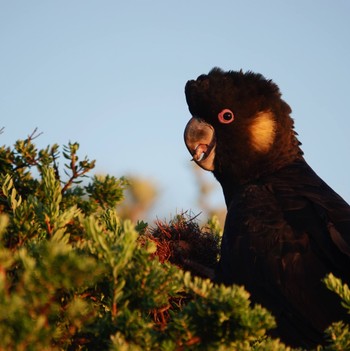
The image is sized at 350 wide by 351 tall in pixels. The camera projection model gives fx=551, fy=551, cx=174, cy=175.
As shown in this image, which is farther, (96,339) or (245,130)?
(245,130)

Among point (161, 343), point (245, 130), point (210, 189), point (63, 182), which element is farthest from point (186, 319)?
point (210, 189)

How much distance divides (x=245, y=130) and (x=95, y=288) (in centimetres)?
412

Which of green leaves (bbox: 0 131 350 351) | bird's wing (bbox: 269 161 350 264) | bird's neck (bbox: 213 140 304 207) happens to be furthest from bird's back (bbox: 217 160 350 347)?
green leaves (bbox: 0 131 350 351)

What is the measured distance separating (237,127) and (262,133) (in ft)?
1.04

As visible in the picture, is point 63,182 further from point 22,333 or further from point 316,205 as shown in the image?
point 22,333

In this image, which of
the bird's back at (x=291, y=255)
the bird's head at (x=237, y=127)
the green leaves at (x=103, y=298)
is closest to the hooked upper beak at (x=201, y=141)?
the bird's head at (x=237, y=127)

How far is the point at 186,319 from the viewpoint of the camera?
2.48 metres

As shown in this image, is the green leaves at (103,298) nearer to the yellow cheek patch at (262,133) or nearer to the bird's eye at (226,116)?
the bird's eye at (226,116)

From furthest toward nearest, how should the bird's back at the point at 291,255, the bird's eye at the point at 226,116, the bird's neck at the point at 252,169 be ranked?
the bird's eye at the point at 226,116 → the bird's neck at the point at 252,169 → the bird's back at the point at 291,255

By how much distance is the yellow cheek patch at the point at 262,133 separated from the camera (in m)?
6.75

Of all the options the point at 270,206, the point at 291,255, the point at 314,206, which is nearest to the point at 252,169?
the point at 270,206

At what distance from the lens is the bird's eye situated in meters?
6.73

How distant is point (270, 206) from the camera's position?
218 inches

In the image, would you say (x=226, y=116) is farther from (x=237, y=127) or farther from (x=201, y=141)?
(x=201, y=141)
